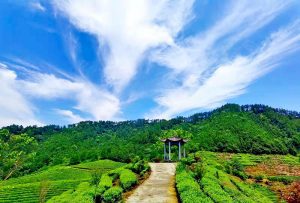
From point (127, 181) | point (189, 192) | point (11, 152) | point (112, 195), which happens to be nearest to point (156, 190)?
point (127, 181)

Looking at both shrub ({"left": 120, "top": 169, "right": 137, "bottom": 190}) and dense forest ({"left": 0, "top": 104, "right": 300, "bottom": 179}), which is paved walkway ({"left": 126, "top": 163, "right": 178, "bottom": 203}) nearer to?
shrub ({"left": 120, "top": 169, "right": 137, "bottom": 190})

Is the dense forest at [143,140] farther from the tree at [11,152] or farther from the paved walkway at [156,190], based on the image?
the paved walkway at [156,190]

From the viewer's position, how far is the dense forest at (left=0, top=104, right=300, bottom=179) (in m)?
60.2

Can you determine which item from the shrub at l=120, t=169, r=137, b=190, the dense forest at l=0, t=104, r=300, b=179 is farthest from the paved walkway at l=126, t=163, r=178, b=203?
the dense forest at l=0, t=104, r=300, b=179

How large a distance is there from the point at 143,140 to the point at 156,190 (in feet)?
273

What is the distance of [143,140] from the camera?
102 m

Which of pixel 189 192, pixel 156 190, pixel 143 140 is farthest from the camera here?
pixel 143 140

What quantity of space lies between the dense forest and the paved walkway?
16432 millimetres

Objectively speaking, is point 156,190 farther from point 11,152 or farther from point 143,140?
point 143,140

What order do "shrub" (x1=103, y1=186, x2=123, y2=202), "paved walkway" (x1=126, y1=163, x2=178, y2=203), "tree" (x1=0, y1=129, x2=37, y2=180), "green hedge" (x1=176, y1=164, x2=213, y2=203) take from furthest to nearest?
"tree" (x1=0, y1=129, x2=37, y2=180) → "paved walkway" (x1=126, y1=163, x2=178, y2=203) → "shrub" (x1=103, y1=186, x2=123, y2=202) → "green hedge" (x1=176, y1=164, x2=213, y2=203)

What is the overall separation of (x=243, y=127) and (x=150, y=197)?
93174 millimetres

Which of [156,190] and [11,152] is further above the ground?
[11,152]

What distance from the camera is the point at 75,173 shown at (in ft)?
174

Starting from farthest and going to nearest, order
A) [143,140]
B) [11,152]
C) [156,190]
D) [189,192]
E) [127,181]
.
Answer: [143,140], [11,152], [127,181], [156,190], [189,192]
